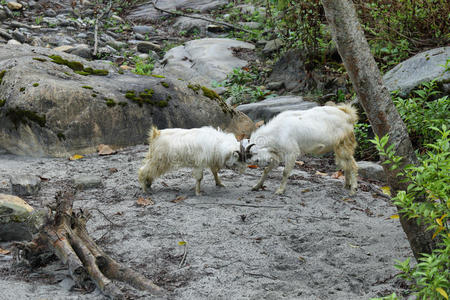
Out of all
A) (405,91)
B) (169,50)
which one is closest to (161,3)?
(169,50)

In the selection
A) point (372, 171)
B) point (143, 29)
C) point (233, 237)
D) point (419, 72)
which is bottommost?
point (372, 171)

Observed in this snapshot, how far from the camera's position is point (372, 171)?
770 cm

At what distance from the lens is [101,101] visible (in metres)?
8.70

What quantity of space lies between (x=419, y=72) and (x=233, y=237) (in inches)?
205

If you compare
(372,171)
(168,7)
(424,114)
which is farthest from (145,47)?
(424,114)

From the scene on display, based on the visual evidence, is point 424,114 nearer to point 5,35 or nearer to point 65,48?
point 65,48

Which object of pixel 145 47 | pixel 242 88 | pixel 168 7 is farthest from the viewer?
pixel 168 7

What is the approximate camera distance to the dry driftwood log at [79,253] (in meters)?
3.75

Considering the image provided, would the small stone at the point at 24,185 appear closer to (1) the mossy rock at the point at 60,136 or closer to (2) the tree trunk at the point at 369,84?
(1) the mossy rock at the point at 60,136

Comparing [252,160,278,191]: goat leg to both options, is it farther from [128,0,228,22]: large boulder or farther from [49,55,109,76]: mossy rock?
[128,0,228,22]: large boulder

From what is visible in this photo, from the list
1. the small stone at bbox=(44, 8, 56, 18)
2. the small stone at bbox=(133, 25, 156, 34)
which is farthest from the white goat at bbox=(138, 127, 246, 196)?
the small stone at bbox=(44, 8, 56, 18)

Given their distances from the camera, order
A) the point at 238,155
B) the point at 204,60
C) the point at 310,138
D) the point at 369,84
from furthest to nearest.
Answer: the point at 204,60, the point at 310,138, the point at 238,155, the point at 369,84

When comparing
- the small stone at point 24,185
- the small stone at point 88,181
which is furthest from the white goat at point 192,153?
the small stone at point 24,185

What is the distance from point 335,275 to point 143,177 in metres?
3.25
